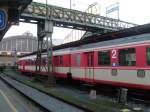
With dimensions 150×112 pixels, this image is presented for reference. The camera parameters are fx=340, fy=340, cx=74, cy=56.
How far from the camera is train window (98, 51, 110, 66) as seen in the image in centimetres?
1796

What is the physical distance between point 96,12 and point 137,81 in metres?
51.3

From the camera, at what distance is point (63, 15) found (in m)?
52.9

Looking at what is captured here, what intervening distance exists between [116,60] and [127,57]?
3.30 feet

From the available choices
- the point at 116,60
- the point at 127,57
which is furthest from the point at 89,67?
the point at 127,57

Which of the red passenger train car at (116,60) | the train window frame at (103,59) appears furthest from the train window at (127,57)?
the train window frame at (103,59)

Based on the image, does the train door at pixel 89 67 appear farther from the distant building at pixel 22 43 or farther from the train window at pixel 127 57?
the distant building at pixel 22 43

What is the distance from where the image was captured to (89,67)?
2056 centimetres

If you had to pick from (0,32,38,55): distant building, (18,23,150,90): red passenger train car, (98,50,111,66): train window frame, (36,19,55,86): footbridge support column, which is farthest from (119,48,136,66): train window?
(0,32,38,55): distant building

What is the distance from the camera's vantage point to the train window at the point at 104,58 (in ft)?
58.9

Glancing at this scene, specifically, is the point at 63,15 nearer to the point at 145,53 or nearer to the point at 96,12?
the point at 96,12

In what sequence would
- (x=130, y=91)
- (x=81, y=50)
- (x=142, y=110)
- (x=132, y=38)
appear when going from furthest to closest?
(x=81, y=50) < (x=130, y=91) < (x=132, y=38) < (x=142, y=110)

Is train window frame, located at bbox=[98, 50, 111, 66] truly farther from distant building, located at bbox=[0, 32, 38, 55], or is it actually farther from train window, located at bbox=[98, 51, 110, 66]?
distant building, located at bbox=[0, 32, 38, 55]

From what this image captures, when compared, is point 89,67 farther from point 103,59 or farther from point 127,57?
point 127,57

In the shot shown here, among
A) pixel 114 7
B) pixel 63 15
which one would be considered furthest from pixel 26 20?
pixel 114 7
